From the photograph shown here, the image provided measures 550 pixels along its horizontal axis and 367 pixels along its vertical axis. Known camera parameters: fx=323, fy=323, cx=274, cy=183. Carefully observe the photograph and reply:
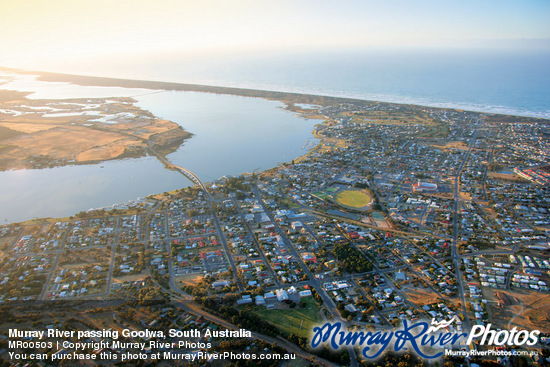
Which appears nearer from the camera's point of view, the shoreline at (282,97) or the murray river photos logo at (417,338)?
the murray river photos logo at (417,338)

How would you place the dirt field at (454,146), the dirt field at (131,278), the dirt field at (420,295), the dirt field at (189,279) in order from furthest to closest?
the dirt field at (454,146)
the dirt field at (131,278)
the dirt field at (189,279)
the dirt field at (420,295)

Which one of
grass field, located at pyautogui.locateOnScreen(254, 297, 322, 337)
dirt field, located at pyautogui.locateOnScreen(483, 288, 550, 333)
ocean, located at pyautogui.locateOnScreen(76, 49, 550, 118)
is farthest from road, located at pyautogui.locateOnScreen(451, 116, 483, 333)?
ocean, located at pyautogui.locateOnScreen(76, 49, 550, 118)

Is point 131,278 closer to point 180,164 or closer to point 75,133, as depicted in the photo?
point 180,164

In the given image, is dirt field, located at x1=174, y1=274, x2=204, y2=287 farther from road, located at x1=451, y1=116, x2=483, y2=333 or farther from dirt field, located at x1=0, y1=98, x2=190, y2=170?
dirt field, located at x1=0, y1=98, x2=190, y2=170

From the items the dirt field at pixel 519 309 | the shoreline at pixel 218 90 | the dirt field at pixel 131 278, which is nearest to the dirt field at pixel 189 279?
the dirt field at pixel 131 278

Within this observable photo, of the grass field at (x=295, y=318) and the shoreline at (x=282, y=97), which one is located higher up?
the shoreline at (x=282, y=97)

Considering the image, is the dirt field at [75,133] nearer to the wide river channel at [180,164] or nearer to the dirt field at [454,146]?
the wide river channel at [180,164]
